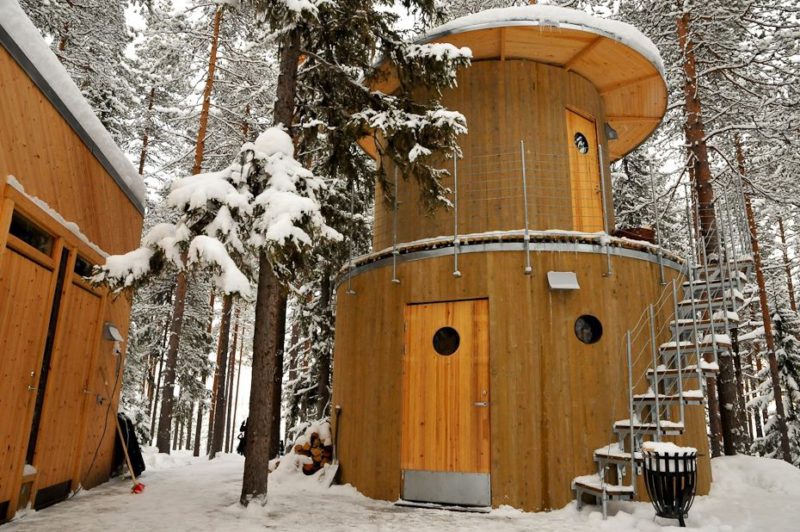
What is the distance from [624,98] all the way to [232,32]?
11.0 metres

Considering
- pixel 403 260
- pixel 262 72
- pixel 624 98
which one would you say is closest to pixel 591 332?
pixel 403 260

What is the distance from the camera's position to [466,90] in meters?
8.85

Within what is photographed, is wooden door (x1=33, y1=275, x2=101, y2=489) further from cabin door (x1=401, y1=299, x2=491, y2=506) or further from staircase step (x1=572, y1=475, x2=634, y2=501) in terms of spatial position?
staircase step (x1=572, y1=475, x2=634, y2=501)

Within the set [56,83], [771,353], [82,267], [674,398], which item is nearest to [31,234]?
[82,267]

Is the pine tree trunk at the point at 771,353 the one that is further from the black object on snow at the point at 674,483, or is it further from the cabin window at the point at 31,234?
the cabin window at the point at 31,234

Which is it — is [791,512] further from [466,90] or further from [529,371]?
[466,90]

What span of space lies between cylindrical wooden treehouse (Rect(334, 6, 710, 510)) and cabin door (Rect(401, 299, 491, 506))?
0.02 metres

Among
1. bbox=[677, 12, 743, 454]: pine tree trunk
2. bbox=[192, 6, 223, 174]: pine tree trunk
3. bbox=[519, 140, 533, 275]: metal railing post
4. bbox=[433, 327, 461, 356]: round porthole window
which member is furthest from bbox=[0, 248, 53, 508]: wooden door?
bbox=[677, 12, 743, 454]: pine tree trunk

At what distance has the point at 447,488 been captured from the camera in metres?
6.89

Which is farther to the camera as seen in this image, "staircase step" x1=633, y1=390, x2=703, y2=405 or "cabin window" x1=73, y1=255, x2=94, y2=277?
"cabin window" x1=73, y1=255, x2=94, y2=277

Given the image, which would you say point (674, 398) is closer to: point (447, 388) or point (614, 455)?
point (614, 455)

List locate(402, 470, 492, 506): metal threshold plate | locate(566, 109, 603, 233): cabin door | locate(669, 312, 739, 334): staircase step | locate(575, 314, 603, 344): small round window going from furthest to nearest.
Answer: locate(566, 109, 603, 233): cabin door < locate(575, 314, 603, 344): small round window < locate(669, 312, 739, 334): staircase step < locate(402, 470, 492, 506): metal threshold plate

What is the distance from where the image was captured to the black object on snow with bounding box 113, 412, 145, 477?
8.72m

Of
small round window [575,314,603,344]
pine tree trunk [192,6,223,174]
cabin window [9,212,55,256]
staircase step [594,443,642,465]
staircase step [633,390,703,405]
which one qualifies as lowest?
staircase step [594,443,642,465]
